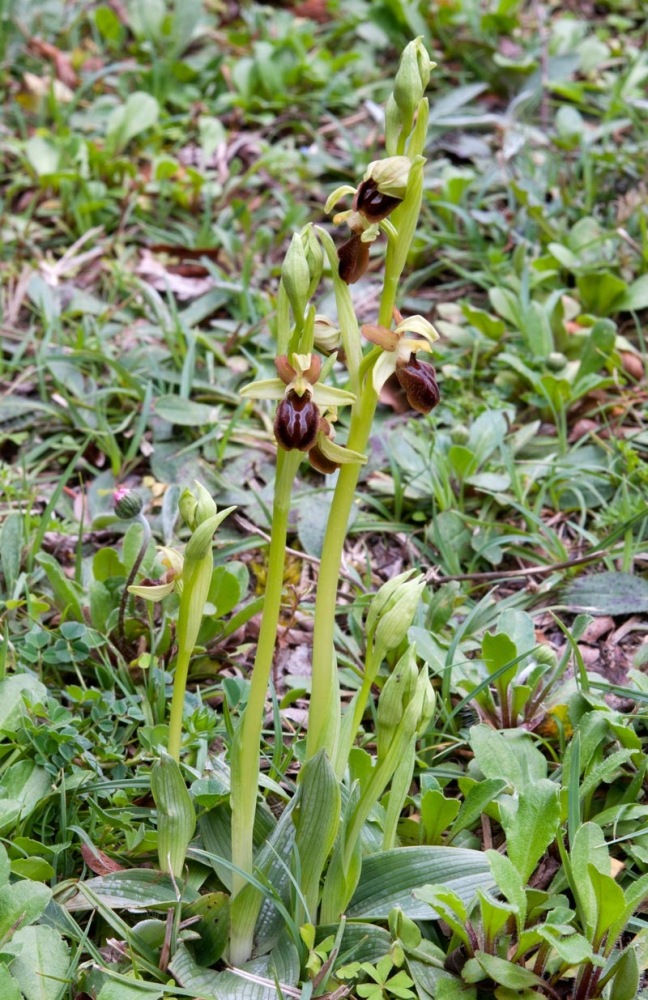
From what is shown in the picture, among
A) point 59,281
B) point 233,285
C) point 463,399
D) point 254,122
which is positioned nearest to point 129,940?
point 463,399

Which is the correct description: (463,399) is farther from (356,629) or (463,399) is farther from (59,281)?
(59,281)

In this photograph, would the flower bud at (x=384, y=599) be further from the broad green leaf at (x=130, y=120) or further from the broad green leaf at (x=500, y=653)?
the broad green leaf at (x=130, y=120)

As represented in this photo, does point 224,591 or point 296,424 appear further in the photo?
point 224,591

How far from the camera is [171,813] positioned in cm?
185

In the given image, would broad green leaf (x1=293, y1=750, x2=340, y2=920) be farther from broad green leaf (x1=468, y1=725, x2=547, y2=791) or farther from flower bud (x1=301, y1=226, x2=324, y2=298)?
flower bud (x1=301, y1=226, x2=324, y2=298)

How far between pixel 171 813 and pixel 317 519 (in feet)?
4.35

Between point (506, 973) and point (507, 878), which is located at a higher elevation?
point (507, 878)

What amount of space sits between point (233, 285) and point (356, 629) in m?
1.70

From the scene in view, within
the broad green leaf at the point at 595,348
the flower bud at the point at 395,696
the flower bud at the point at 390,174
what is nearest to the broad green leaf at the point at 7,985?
the flower bud at the point at 395,696

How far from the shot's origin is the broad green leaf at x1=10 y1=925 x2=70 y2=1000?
1.82 m

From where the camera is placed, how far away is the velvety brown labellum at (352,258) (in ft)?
5.73

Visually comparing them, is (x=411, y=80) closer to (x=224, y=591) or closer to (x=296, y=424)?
(x=296, y=424)

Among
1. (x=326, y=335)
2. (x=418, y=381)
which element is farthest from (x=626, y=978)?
(x=326, y=335)

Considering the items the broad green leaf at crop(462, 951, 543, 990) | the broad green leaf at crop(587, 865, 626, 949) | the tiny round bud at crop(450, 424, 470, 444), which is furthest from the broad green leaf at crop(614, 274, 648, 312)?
the broad green leaf at crop(462, 951, 543, 990)
